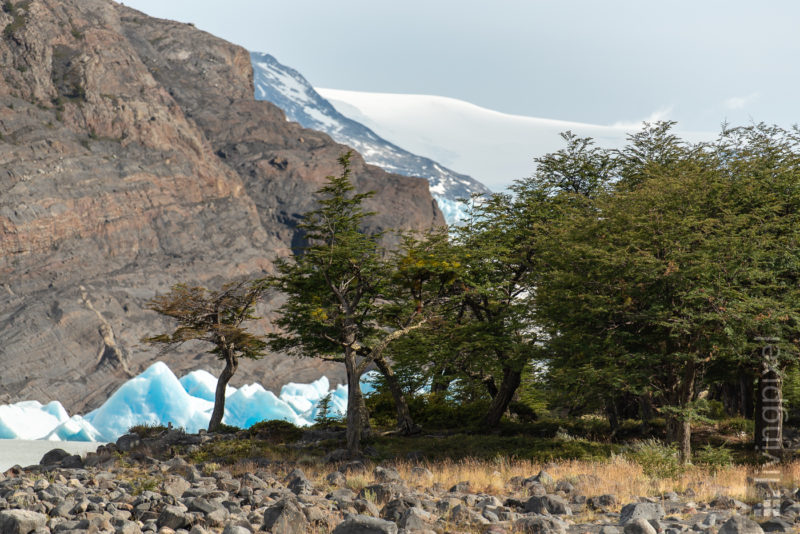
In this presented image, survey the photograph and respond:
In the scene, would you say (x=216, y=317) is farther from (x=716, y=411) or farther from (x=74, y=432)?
(x=74, y=432)

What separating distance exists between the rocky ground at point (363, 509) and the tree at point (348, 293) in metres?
8.65

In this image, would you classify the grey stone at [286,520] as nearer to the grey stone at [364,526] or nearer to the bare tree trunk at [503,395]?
the grey stone at [364,526]

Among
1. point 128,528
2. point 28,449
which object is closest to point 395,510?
point 128,528

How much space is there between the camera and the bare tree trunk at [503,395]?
30781mm

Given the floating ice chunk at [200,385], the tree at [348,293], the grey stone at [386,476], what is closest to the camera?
the grey stone at [386,476]

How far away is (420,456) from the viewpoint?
25.5 metres

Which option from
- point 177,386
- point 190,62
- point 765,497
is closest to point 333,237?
point 765,497

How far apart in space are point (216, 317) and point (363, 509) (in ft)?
84.6

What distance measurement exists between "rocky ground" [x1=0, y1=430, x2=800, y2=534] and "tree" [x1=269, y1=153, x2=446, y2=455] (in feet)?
28.4

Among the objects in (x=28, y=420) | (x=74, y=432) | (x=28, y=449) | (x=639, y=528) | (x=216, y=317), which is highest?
(x=216, y=317)

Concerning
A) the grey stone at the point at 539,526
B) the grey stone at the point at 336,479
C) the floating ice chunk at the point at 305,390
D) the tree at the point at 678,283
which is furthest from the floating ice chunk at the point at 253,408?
the grey stone at the point at 539,526

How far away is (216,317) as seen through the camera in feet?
119

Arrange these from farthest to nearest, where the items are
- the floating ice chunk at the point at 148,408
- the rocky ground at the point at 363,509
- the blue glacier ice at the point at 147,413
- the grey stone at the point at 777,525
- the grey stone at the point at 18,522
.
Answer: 1. the floating ice chunk at the point at 148,408
2. the blue glacier ice at the point at 147,413
3. the grey stone at the point at 18,522
4. the rocky ground at the point at 363,509
5. the grey stone at the point at 777,525

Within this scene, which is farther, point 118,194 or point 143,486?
point 118,194
